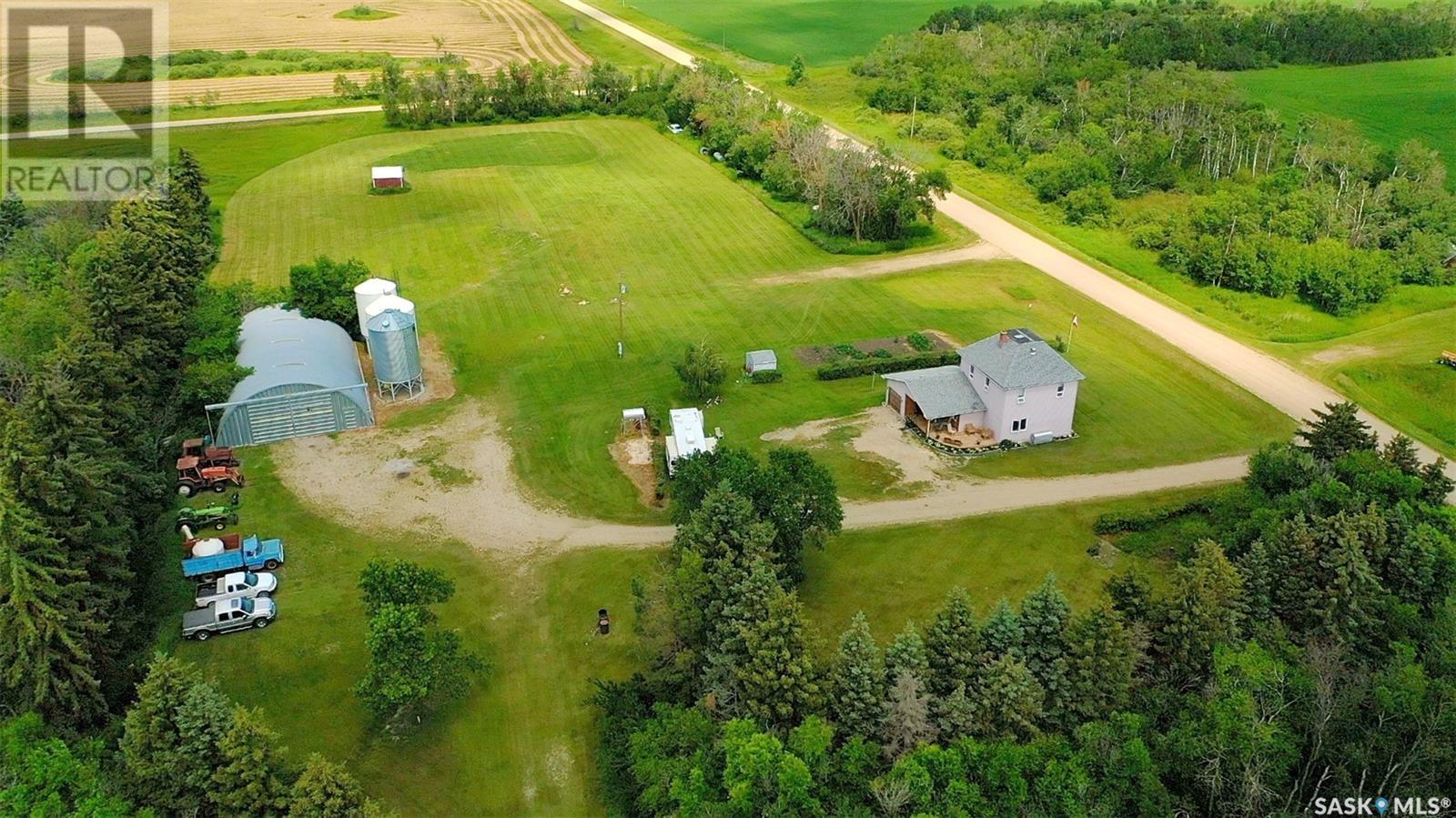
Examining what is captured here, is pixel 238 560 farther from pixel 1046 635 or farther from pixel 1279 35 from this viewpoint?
pixel 1279 35

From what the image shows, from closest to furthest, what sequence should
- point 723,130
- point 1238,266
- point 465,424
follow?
point 465,424
point 1238,266
point 723,130

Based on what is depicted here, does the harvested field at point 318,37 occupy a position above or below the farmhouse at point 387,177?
above

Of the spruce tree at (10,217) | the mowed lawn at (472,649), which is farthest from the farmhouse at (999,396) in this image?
the spruce tree at (10,217)

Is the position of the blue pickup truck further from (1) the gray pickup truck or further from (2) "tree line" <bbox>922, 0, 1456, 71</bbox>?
(2) "tree line" <bbox>922, 0, 1456, 71</bbox>

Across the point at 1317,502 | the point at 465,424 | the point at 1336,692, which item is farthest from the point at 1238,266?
the point at 465,424

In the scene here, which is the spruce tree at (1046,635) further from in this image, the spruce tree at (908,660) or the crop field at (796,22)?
the crop field at (796,22)

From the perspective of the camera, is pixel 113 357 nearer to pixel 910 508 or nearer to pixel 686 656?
pixel 686 656
